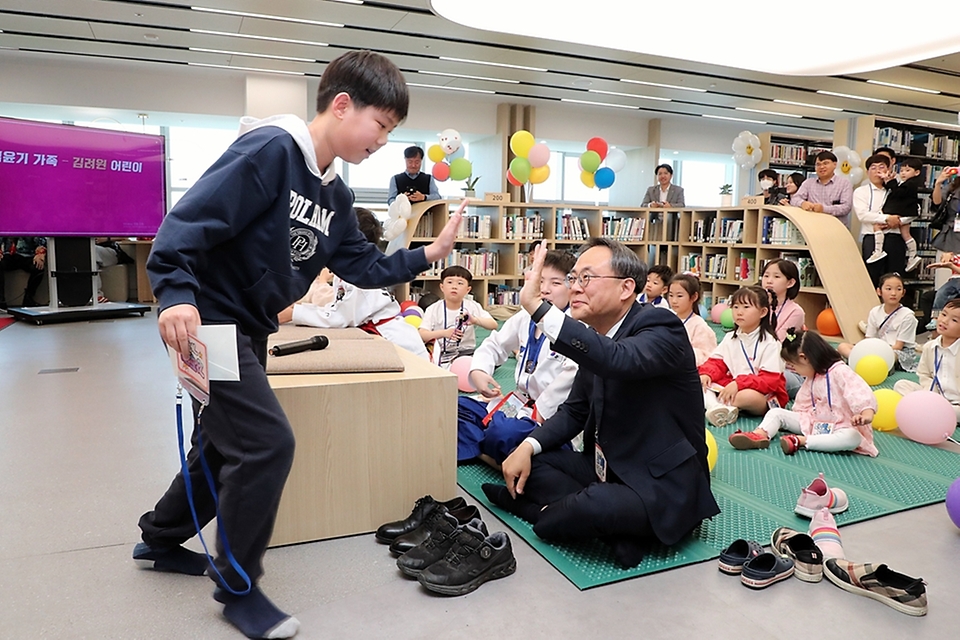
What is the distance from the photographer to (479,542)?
188cm

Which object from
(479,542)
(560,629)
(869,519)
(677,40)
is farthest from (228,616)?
(677,40)

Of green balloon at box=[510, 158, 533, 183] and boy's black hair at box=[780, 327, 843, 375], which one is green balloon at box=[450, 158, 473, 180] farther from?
boy's black hair at box=[780, 327, 843, 375]

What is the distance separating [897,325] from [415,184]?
4.99 m

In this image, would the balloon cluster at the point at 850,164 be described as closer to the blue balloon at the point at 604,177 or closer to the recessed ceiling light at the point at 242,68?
the blue balloon at the point at 604,177

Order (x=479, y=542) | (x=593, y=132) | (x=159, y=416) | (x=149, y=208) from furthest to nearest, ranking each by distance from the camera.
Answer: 1. (x=593, y=132)
2. (x=149, y=208)
3. (x=159, y=416)
4. (x=479, y=542)

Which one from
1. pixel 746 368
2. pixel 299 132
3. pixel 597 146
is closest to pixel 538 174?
pixel 597 146

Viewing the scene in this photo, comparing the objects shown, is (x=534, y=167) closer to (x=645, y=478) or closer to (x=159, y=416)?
(x=159, y=416)

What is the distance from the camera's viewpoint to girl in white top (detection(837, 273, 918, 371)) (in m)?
5.14

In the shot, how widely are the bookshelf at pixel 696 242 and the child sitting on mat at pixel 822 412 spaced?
10.5 feet

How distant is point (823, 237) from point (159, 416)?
6.10 metres

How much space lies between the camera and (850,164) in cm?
834

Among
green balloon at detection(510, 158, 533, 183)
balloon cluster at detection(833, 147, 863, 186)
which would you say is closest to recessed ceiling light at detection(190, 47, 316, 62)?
green balloon at detection(510, 158, 533, 183)

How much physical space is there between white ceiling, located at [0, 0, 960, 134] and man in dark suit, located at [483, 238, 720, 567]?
6.05 meters

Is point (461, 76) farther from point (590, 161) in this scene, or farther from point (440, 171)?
point (590, 161)
